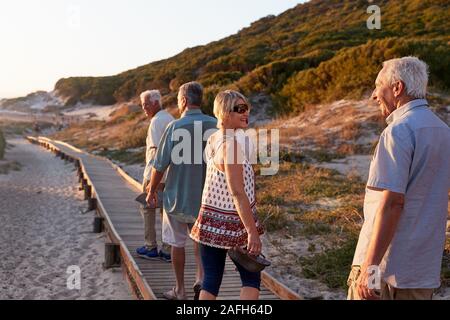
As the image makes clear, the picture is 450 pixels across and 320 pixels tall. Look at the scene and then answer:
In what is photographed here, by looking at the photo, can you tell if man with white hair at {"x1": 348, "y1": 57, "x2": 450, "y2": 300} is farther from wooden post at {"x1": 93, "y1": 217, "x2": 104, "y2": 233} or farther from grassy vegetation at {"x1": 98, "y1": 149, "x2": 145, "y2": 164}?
grassy vegetation at {"x1": 98, "y1": 149, "x2": 145, "y2": 164}

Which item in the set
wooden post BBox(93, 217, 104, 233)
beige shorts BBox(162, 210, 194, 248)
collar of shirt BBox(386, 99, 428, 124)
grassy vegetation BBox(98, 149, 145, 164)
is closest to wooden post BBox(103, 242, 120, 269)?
wooden post BBox(93, 217, 104, 233)

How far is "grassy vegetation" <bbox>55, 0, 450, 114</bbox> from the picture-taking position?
2084 cm

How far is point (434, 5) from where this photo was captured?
137 feet

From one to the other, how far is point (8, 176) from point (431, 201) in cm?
2022

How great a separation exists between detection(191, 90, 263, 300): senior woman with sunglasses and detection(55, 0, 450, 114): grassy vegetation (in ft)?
53.6

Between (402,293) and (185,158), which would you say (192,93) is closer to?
(185,158)

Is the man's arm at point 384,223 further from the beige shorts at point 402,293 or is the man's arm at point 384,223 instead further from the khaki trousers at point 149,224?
the khaki trousers at point 149,224

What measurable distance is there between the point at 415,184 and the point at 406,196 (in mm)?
68

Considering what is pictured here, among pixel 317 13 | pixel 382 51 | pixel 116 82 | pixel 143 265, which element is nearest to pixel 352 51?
pixel 382 51

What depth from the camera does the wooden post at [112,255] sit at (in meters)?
7.89

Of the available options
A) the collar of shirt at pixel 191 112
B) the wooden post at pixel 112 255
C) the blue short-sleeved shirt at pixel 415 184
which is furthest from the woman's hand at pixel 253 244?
the wooden post at pixel 112 255

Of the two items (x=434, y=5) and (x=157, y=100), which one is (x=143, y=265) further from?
(x=434, y=5)

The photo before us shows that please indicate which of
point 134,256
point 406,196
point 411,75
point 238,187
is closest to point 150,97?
point 134,256

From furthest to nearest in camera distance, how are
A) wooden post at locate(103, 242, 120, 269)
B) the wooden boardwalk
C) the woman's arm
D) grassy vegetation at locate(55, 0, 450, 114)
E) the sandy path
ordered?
1. grassy vegetation at locate(55, 0, 450, 114)
2. wooden post at locate(103, 242, 120, 269)
3. the sandy path
4. the wooden boardwalk
5. the woman's arm
